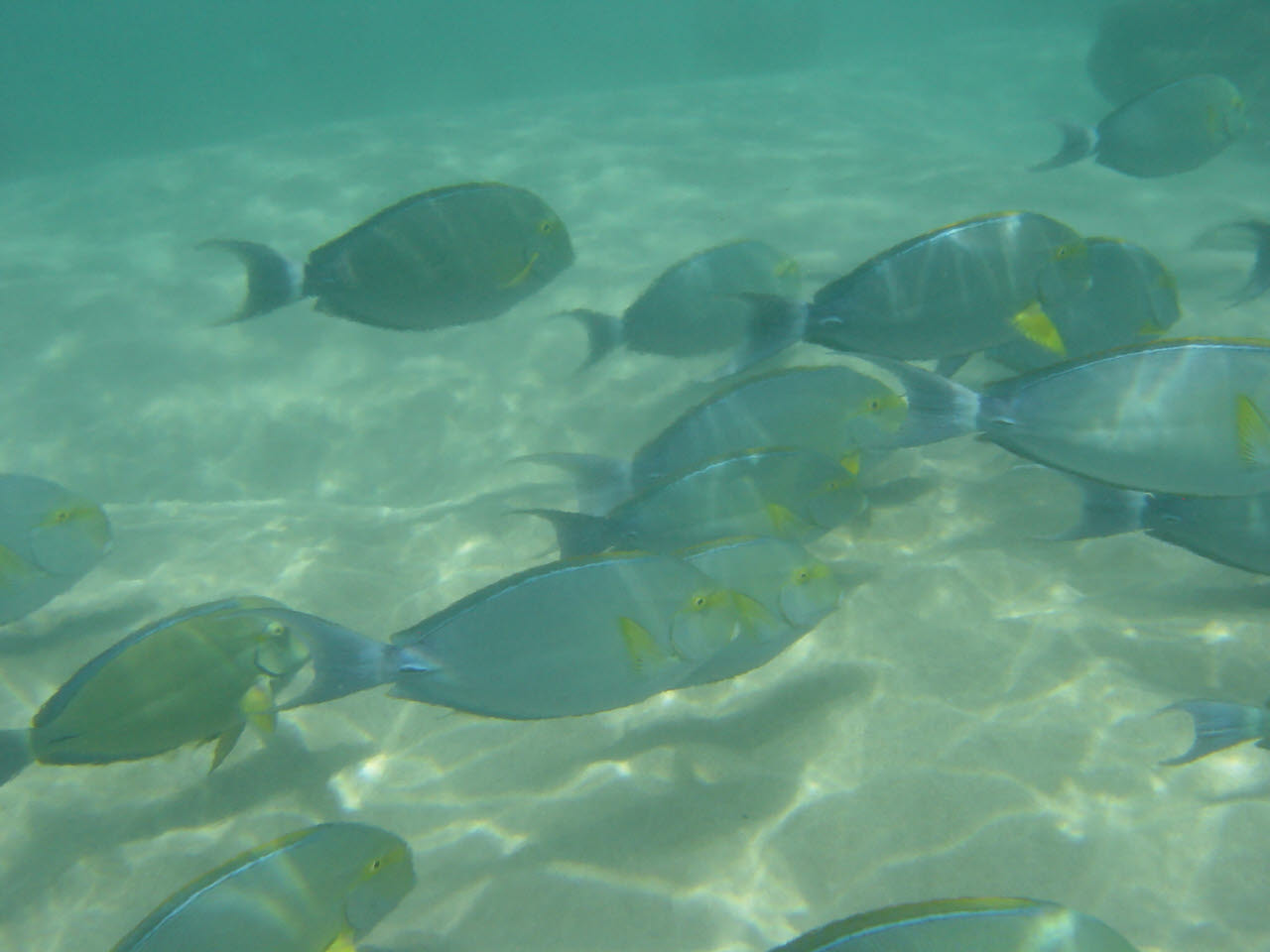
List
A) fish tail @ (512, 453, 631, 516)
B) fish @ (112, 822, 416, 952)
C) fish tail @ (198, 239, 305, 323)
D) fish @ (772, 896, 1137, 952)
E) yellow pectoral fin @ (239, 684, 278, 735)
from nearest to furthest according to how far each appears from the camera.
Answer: fish @ (772, 896, 1137, 952)
fish @ (112, 822, 416, 952)
yellow pectoral fin @ (239, 684, 278, 735)
fish tail @ (198, 239, 305, 323)
fish tail @ (512, 453, 631, 516)

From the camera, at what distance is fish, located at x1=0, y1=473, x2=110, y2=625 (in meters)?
3.32

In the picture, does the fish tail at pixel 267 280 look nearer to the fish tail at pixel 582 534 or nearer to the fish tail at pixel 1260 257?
the fish tail at pixel 582 534

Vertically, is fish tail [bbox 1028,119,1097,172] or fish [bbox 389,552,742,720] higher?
fish tail [bbox 1028,119,1097,172]

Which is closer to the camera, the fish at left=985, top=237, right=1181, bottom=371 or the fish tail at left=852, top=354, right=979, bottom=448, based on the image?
the fish tail at left=852, top=354, right=979, bottom=448

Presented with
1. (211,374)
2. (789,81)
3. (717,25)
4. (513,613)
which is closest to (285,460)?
(211,374)

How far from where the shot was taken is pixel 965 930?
129 cm

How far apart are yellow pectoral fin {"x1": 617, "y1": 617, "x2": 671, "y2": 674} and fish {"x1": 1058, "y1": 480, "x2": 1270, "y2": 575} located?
1.69 meters

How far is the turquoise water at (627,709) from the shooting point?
97.2 inches

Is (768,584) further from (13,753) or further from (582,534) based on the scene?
(13,753)

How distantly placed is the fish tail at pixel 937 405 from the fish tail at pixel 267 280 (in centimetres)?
220

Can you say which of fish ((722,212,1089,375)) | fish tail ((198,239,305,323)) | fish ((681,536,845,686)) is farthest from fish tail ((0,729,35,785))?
fish ((722,212,1089,375))

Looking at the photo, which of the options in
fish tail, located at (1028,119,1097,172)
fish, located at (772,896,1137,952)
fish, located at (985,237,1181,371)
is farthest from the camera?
fish tail, located at (1028,119,1097,172)

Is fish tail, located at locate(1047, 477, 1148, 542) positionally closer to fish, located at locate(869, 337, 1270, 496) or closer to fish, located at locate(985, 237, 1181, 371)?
fish, located at locate(869, 337, 1270, 496)

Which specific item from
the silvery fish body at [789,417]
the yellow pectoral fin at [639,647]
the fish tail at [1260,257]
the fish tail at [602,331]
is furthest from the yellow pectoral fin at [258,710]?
the fish tail at [1260,257]
